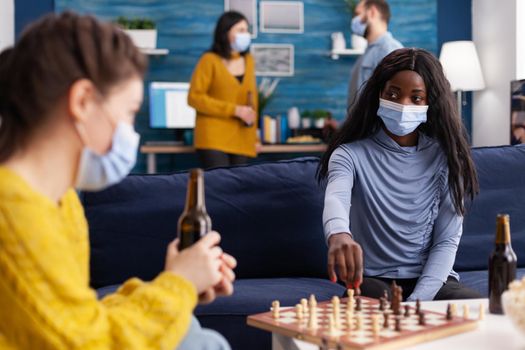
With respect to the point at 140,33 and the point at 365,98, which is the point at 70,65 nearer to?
the point at 365,98

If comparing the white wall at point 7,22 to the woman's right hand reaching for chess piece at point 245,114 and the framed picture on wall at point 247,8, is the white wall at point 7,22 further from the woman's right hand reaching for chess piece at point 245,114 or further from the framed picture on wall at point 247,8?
the woman's right hand reaching for chess piece at point 245,114

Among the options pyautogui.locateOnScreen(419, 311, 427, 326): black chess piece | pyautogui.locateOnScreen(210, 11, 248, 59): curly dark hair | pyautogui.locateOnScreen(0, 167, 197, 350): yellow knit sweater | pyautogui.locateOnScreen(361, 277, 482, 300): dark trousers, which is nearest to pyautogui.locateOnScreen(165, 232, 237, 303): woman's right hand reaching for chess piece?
pyautogui.locateOnScreen(0, 167, 197, 350): yellow knit sweater

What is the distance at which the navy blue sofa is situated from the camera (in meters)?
2.56

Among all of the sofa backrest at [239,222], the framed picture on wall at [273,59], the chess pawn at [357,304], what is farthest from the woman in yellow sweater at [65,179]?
the framed picture on wall at [273,59]

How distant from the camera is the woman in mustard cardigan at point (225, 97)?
466 centimetres

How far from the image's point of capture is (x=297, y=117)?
622 cm

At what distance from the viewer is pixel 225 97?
4.78 m

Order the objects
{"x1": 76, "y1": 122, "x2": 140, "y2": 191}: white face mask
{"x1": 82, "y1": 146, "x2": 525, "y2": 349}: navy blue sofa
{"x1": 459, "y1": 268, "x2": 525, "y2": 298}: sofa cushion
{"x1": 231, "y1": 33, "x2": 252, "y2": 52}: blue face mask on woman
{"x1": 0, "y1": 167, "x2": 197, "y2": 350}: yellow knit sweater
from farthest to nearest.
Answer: {"x1": 231, "y1": 33, "x2": 252, "y2": 52}: blue face mask on woman
{"x1": 82, "y1": 146, "x2": 525, "y2": 349}: navy blue sofa
{"x1": 459, "y1": 268, "x2": 525, "y2": 298}: sofa cushion
{"x1": 76, "y1": 122, "x2": 140, "y2": 191}: white face mask
{"x1": 0, "y1": 167, "x2": 197, "y2": 350}: yellow knit sweater

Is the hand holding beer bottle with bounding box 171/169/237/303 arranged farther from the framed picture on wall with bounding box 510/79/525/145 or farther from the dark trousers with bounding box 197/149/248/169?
the framed picture on wall with bounding box 510/79/525/145

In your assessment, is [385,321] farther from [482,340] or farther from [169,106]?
[169,106]

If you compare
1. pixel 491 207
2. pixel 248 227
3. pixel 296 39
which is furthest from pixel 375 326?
pixel 296 39

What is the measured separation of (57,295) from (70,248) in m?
0.09

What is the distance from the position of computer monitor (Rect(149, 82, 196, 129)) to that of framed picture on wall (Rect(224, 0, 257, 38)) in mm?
817

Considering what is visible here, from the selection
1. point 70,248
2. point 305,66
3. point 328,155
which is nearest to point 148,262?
point 328,155
